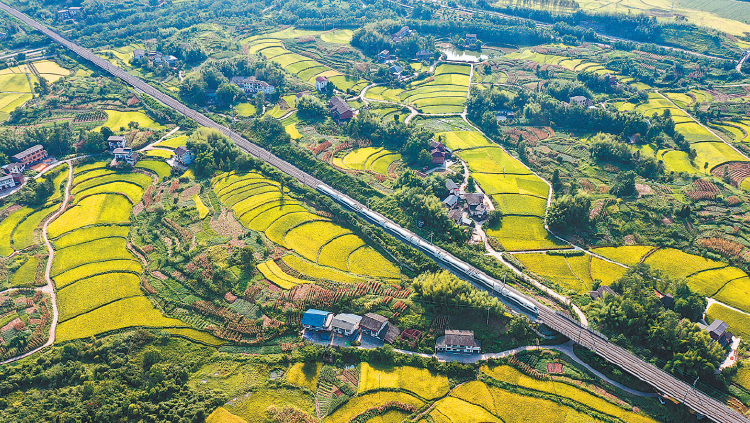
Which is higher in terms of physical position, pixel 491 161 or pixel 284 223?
pixel 491 161

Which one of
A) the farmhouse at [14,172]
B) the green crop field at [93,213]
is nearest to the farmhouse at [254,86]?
the green crop field at [93,213]

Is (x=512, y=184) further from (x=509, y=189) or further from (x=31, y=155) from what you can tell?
(x=31, y=155)

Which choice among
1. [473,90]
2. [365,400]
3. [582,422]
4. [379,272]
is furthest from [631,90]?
[365,400]

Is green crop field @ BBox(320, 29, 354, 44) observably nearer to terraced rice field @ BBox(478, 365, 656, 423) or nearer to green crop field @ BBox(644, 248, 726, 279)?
green crop field @ BBox(644, 248, 726, 279)

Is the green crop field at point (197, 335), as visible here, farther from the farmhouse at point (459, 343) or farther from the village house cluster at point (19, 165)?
the village house cluster at point (19, 165)

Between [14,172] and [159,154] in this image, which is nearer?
[14,172]

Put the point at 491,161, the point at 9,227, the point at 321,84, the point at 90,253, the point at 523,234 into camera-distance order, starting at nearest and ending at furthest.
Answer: the point at 90,253
the point at 523,234
the point at 9,227
the point at 491,161
the point at 321,84

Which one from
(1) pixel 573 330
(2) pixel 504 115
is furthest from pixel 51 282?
(2) pixel 504 115
